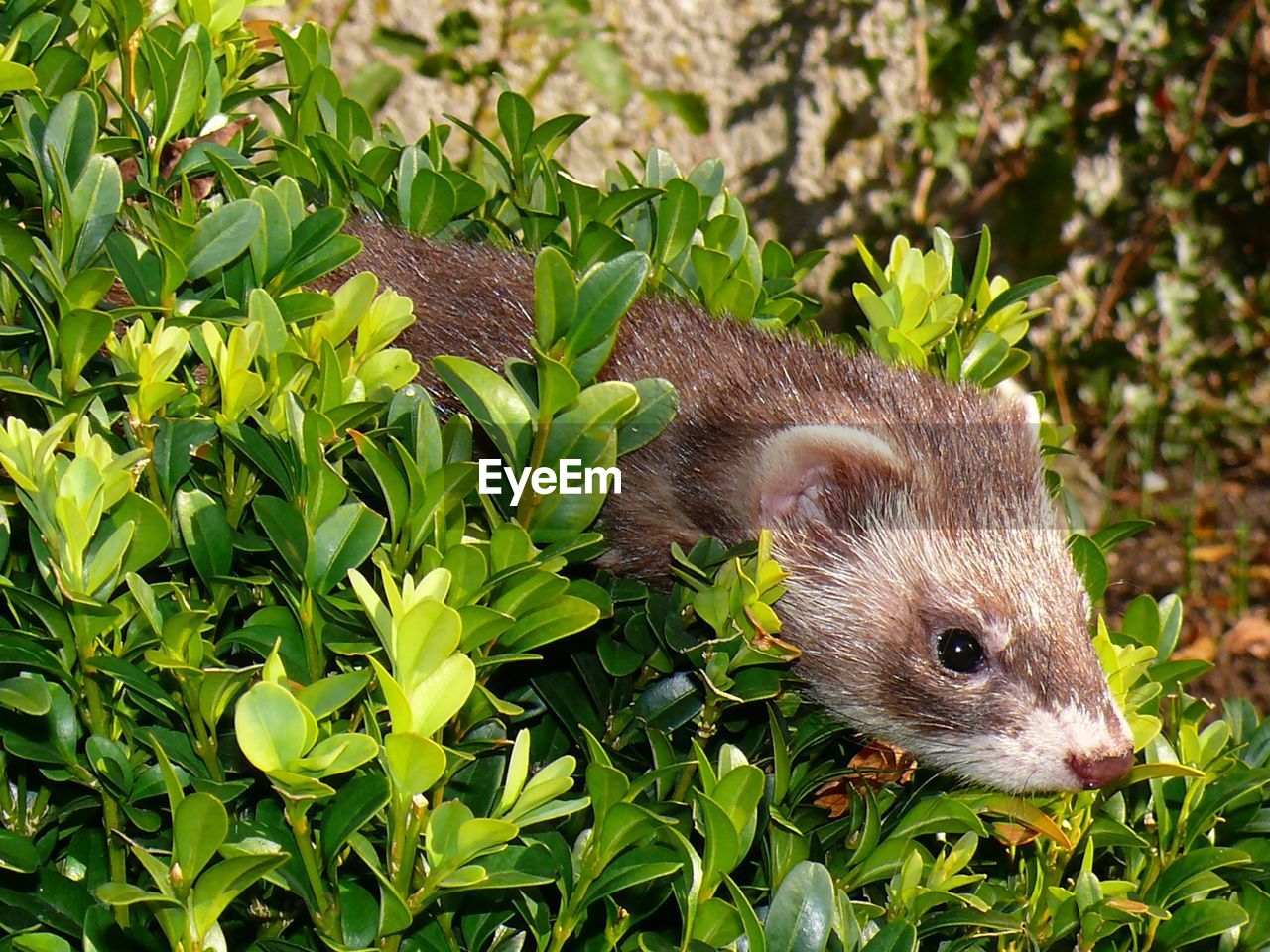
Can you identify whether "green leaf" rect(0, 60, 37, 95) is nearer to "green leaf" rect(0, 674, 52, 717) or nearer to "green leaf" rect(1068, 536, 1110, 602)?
"green leaf" rect(0, 674, 52, 717)

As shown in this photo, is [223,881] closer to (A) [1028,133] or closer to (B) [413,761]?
(B) [413,761]

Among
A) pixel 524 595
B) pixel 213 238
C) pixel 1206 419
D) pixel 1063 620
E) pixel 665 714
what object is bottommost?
pixel 1206 419

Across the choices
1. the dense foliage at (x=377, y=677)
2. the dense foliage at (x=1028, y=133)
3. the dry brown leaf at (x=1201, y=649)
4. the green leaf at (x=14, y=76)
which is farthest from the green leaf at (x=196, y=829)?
the dry brown leaf at (x=1201, y=649)

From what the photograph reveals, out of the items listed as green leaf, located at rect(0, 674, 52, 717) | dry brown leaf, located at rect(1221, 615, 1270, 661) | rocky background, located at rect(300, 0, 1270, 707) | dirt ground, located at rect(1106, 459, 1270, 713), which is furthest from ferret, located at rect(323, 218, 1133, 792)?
dry brown leaf, located at rect(1221, 615, 1270, 661)

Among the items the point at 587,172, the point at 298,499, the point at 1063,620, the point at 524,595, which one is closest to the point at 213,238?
the point at 298,499

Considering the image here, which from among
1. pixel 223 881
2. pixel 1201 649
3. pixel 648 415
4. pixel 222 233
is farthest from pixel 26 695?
pixel 1201 649

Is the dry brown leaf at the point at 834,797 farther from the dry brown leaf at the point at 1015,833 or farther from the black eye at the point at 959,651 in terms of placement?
the black eye at the point at 959,651

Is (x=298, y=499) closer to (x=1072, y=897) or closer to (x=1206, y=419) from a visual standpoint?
(x=1072, y=897)

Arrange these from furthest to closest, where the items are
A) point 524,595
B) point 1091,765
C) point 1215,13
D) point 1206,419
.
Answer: point 1206,419, point 1215,13, point 1091,765, point 524,595
